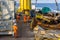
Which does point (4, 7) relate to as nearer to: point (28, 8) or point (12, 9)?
point (12, 9)

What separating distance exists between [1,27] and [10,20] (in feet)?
1.73

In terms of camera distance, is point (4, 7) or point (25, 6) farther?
point (25, 6)

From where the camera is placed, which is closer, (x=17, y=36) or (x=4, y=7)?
(x=17, y=36)

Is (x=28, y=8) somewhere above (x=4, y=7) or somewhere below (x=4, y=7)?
below

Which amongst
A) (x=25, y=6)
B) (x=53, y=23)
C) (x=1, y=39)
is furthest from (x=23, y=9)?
(x=1, y=39)

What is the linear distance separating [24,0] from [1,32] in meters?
11.4

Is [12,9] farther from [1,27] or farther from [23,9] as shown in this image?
[23,9]

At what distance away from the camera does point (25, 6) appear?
66.6ft

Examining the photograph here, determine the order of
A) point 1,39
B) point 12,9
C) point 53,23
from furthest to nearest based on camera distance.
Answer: point 53,23
point 12,9
point 1,39

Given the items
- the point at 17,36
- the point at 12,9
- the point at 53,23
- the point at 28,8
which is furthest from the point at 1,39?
the point at 28,8

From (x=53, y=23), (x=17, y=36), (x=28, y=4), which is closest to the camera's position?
(x=17, y=36)

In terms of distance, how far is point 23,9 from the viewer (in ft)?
67.3

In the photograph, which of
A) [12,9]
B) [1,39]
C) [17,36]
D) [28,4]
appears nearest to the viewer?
[1,39]

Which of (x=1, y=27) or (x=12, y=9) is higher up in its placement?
(x=12, y=9)
